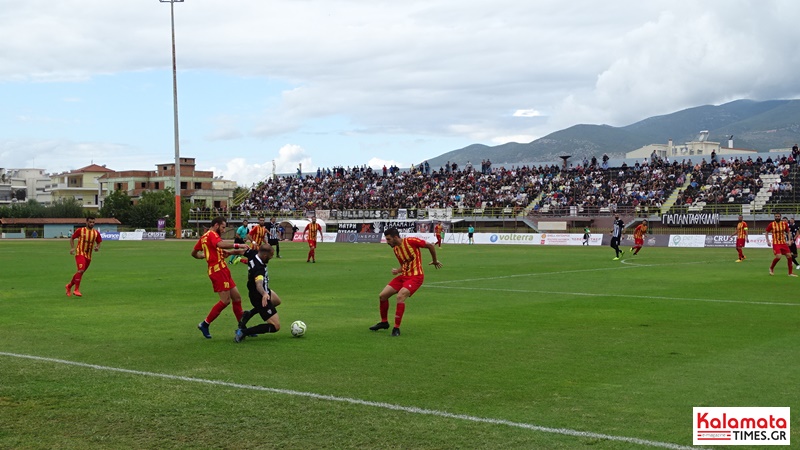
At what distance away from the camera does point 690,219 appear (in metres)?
65.3

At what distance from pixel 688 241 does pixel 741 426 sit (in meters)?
52.5

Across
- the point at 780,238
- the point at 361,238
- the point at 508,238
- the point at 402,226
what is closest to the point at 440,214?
the point at 402,226

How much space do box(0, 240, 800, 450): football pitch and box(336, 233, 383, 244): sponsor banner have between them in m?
52.5

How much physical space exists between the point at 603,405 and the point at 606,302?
11.3m

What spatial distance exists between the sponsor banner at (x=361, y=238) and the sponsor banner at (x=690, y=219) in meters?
24.5

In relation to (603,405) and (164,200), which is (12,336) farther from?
(164,200)

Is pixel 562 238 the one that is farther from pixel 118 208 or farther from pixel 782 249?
pixel 118 208

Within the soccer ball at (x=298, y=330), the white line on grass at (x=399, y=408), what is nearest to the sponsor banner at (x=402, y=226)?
the soccer ball at (x=298, y=330)

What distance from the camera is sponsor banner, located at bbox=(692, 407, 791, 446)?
7430 mm

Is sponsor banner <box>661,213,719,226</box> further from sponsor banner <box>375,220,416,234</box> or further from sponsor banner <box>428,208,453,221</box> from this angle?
sponsor banner <box>375,220,416,234</box>

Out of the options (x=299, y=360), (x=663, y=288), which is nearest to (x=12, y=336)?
(x=299, y=360)

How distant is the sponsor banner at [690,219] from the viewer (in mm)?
64312

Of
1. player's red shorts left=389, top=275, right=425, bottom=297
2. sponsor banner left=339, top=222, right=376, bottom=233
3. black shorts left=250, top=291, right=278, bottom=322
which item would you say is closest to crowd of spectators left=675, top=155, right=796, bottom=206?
sponsor banner left=339, top=222, right=376, bottom=233

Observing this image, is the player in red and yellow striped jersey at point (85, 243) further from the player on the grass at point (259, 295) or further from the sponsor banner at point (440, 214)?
the sponsor banner at point (440, 214)
